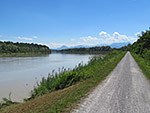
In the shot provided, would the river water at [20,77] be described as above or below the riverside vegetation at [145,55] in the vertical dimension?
below

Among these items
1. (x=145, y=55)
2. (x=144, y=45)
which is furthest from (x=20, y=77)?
(x=144, y=45)

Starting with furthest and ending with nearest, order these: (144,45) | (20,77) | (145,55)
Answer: (144,45) < (145,55) < (20,77)

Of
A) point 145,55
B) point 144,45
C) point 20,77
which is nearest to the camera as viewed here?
point 20,77

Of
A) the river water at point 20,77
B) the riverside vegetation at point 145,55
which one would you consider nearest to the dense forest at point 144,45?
the riverside vegetation at point 145,55

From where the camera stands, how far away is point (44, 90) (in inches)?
329

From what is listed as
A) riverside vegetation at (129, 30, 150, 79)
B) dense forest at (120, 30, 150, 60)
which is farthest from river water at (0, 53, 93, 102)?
dense forest at (120, 30, 150, 60)

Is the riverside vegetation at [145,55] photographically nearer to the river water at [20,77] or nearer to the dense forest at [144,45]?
the dense forest at [144,45]

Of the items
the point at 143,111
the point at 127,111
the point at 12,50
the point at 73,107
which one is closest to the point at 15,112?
the point at 73,107

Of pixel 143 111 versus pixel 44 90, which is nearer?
pixel 143 111

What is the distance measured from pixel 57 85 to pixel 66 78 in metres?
0.81

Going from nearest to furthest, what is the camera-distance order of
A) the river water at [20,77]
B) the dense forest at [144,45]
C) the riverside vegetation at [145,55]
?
1. the river water at [20,77]
2. the riverside vegetation at [145,55]
3. the dense forest at [144,45]

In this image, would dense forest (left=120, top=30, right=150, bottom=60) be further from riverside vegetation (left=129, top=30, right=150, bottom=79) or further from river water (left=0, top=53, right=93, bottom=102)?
river water (left=0, top=53, right=93, bottom=102)

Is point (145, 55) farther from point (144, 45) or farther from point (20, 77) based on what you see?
point (20, 77)

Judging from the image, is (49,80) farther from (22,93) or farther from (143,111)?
(143,111)
